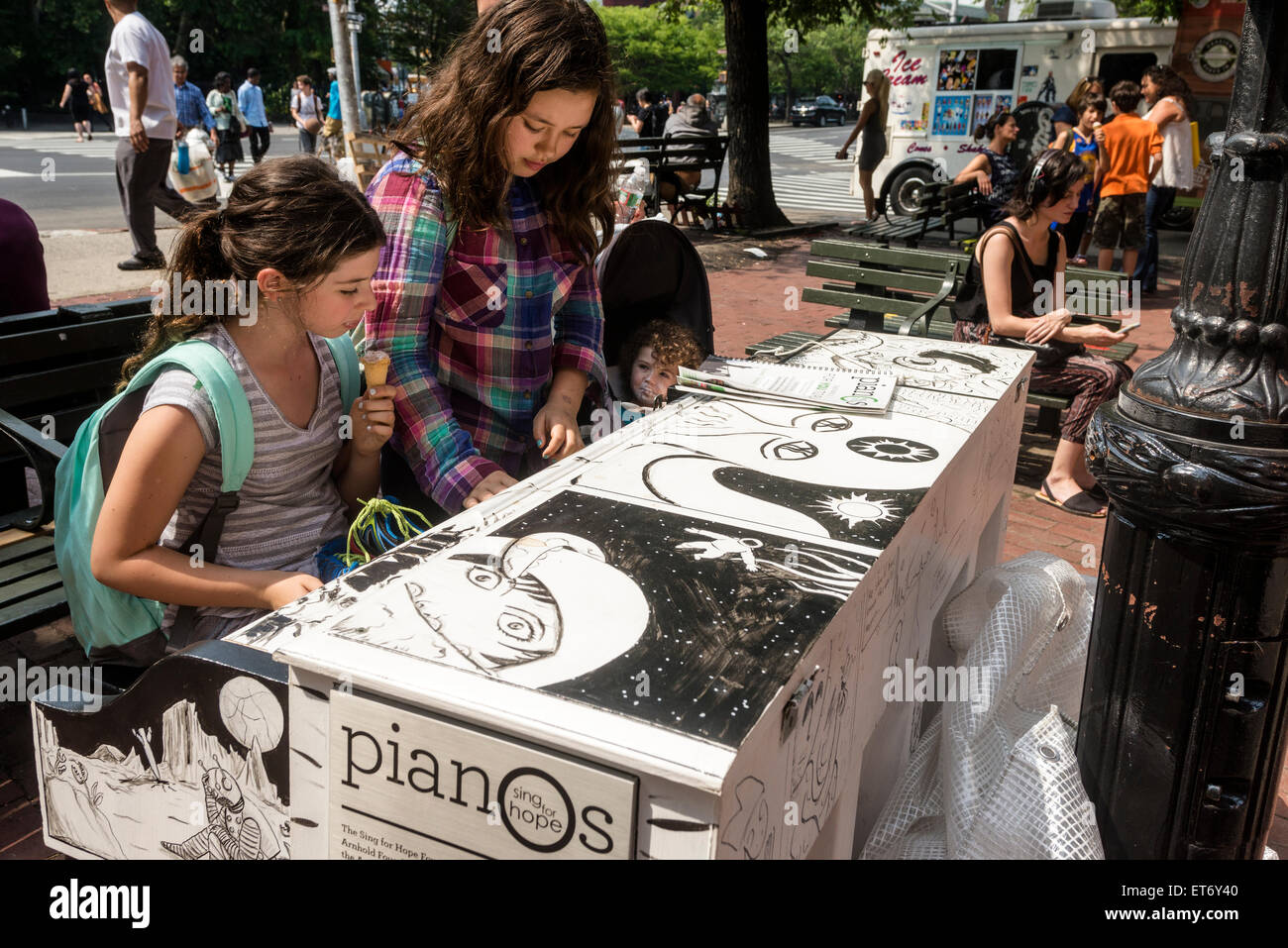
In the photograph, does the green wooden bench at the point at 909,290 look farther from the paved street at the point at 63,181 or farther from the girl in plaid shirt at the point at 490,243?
the paved street at the point at 63,181

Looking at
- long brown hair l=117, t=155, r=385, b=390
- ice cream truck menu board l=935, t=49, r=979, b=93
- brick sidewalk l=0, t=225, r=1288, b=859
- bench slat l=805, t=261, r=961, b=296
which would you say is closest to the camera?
long brown hair l=117, t=155, r=385, b=390

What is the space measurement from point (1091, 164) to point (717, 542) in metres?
9.35

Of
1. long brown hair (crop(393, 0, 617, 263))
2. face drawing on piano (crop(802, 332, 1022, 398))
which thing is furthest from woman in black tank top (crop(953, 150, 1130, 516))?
long brown hair (crop(393, 0, 617, 263))

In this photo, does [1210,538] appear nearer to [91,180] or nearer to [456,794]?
[456,794]

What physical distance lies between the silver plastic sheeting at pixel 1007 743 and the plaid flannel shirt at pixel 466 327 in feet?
3.43

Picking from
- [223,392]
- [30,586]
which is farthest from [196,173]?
[223,392]

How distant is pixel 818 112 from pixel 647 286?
153 ft

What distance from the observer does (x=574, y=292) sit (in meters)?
2.52

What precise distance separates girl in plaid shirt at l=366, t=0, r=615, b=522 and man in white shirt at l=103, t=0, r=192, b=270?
550cm

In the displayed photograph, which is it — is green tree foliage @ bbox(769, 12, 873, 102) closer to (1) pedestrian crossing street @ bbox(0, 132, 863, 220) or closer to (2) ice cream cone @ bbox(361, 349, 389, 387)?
(1) pedestrian crossing street @ bbox(0, 132, 863, 220)

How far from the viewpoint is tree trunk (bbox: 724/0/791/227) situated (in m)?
11.5

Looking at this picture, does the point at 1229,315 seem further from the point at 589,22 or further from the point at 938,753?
the point at 589,22

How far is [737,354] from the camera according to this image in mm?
6816
